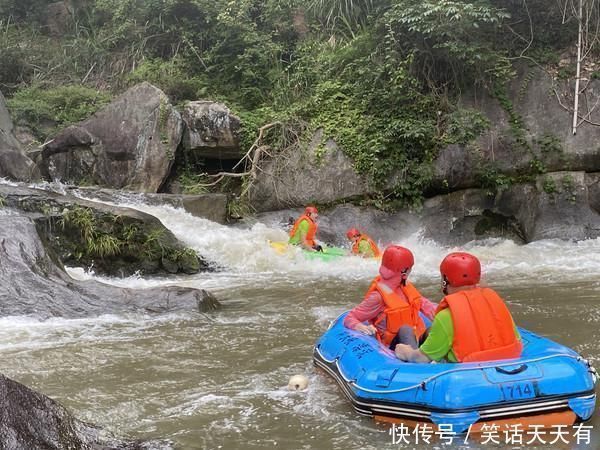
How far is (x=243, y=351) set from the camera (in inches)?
200

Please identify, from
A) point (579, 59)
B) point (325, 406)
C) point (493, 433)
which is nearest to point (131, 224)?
point (325, 406)

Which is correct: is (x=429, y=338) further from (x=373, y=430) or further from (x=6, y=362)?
(x=6, y=362)

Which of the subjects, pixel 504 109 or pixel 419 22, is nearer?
pixel 419 22

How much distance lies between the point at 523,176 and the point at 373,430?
29.2 feet

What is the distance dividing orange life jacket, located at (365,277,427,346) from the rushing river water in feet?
1.78

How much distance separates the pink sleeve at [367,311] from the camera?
4.38 meters

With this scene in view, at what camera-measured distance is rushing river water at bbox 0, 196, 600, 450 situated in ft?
11.7

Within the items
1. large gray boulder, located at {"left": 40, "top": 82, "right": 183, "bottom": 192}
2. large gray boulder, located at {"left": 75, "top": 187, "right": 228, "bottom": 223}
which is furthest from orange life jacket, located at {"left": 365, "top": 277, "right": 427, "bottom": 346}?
large gray boulder, located at {"left": 40, "top": 82, "right": 183, "bottom": 192}

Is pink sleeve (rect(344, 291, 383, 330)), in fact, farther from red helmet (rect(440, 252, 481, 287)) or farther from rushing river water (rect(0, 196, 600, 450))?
red helmet (rect(440, 252, 481, 287))

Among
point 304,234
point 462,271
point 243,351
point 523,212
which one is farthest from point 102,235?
point 523,212

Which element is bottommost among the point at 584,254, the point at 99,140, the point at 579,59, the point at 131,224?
the point at 584,254

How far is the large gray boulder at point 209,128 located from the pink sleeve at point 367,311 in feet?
28.6

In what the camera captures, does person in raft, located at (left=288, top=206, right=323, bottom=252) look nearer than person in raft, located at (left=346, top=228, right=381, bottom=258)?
No

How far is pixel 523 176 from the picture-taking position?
11352mm
